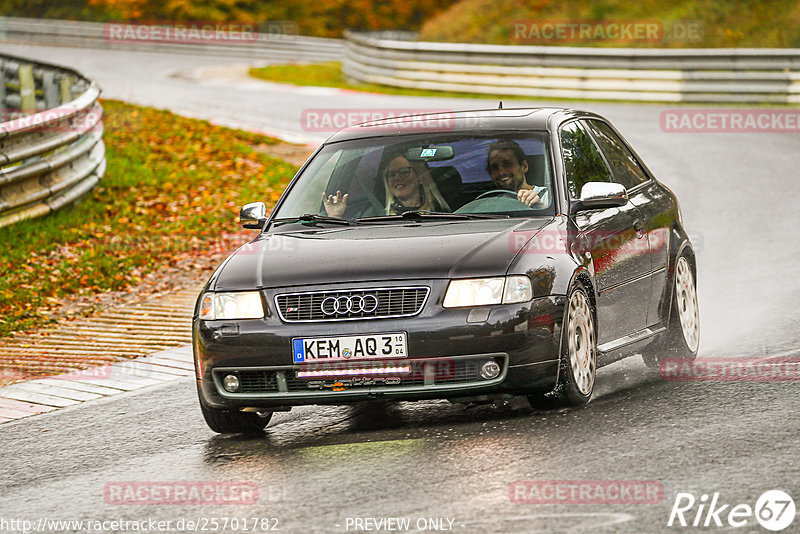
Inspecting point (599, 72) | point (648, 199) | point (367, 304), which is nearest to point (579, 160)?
point (648, 199)

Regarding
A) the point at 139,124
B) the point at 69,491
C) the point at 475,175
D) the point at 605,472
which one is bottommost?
the point at 139,124

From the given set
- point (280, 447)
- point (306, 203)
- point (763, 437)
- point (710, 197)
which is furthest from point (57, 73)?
point (763, 437)

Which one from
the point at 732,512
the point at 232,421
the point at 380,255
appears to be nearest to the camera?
A: the point at 732,512

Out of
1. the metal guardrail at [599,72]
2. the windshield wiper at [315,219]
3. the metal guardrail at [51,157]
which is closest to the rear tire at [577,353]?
the windshield wiper at [315,219]

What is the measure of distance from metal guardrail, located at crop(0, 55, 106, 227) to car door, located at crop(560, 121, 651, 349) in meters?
7.41

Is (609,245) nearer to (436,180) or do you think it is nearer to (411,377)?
(436,180)

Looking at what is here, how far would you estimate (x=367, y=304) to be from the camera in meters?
6.64

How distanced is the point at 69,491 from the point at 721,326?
5066 millimetres

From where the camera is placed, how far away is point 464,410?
7.41 m

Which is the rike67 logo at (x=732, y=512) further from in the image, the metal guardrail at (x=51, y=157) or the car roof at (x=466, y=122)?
the metal guardrail at (x=51, y=157)

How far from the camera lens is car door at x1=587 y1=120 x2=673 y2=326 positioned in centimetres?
830

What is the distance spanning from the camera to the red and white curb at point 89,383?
8781 millimetres

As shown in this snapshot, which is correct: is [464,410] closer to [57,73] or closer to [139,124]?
[57,73]

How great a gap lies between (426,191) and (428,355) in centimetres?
153
